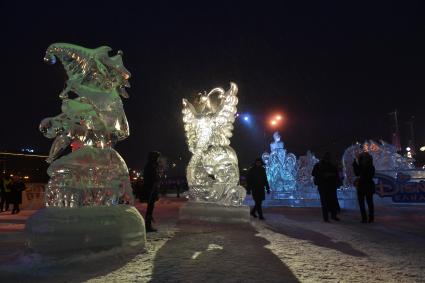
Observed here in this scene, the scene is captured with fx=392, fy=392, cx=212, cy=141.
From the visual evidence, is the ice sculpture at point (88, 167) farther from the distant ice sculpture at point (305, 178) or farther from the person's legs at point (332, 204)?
the distant ice sculpture at point (305, 178)

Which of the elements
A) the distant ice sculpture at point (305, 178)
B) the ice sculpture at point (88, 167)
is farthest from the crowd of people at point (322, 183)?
the distant ice sculpture at point (305, 178)

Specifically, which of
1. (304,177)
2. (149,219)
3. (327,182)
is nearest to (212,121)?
(327,182)

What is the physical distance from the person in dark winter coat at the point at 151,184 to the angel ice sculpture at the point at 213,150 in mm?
2283

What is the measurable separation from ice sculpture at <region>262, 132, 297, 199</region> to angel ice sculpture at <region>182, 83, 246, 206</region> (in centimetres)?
973

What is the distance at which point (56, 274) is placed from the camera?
14.8 feet

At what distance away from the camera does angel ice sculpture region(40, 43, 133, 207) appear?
6.05 meters

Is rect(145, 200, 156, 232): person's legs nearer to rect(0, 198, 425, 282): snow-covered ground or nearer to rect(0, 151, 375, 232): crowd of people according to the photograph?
rect(0, 151, 375, 232): crowd of people

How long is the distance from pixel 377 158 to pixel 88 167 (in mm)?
15541

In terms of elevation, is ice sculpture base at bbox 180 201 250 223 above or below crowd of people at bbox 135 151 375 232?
below

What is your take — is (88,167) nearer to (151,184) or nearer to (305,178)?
(151,184)

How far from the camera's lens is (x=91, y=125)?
21.2 ft

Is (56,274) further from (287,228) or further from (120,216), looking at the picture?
(287,228)

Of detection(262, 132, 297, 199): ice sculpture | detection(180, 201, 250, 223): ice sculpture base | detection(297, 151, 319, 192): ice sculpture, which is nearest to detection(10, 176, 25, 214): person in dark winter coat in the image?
detection(180, 201, 250, 223): ice sculpture base

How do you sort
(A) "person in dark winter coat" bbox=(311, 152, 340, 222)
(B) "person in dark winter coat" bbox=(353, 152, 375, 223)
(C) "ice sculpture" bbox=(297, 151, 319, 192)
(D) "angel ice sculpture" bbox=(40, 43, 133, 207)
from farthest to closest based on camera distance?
(C) "ice sculpture" bbox=(297, 151, 319, 192), (A) "person in dark winter coat" bbox=(311, 152, 340, 222), (B) "person in dark winter coat" bbox=(353, 152, 375, 223), (D) "angel ice sculpture" bbox=(40, 43, 133, 207)
